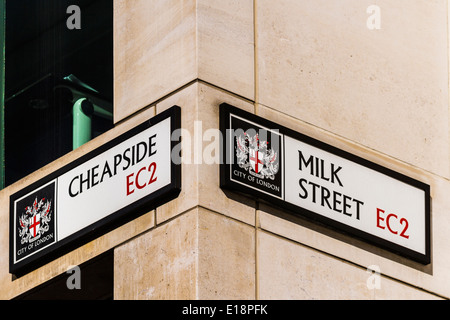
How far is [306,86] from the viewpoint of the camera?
15.4 meters

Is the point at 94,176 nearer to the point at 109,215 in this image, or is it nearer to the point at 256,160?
the point at 109,215

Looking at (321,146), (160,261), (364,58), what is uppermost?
(364,58)

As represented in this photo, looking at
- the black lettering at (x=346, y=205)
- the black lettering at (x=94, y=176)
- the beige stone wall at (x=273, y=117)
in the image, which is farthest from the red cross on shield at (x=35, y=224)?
the black lettering at (x=346, y=205)

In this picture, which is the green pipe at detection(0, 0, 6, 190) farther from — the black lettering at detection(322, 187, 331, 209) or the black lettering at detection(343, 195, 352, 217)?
the black lettering at detection(343, 195, 352, 217)

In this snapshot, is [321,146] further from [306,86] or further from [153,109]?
[153,109]

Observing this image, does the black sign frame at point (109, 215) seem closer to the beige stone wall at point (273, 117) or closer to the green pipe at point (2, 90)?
the beige stone wall at point (273, 117)

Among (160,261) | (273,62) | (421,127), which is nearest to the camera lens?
(160,261)

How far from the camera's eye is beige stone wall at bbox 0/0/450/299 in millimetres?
14055

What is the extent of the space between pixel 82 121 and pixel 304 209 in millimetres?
2833

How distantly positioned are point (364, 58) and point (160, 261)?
3470 millimetres

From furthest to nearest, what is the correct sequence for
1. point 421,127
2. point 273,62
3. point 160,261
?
point 421,127, point 273,62, point 160,261

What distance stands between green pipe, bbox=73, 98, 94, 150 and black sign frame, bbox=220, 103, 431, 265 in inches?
84.8

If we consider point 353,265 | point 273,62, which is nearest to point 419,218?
point 353,265

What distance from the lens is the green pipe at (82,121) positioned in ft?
52.5
